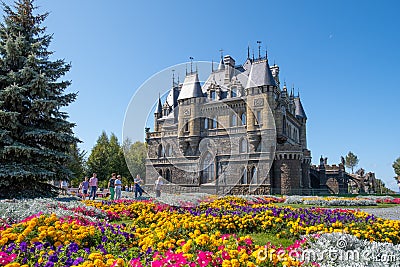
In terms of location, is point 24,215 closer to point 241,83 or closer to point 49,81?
point 49,81

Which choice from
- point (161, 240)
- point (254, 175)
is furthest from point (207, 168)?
point (161, 240)

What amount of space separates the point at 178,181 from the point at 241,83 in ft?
47.6

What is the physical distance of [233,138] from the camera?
121ft

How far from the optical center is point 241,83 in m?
38.9

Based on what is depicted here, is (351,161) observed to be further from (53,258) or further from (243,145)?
(53,258)

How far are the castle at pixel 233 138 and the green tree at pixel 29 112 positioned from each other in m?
21.5

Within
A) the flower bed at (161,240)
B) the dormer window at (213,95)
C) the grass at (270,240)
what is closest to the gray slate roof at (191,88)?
the dormer window at (213,95)

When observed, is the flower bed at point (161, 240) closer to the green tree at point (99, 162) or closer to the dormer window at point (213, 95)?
the dormer window at point (213, 95)

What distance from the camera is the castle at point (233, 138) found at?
110 ft

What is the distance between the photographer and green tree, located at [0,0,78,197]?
1545 centimetres

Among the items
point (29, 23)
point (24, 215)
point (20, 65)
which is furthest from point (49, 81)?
point (24, 215)

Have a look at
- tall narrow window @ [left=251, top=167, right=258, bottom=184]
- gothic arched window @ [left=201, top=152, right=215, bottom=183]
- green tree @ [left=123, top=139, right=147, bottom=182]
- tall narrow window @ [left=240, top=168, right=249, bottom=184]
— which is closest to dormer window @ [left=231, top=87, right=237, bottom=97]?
gothic arched window @ [left=201, top=152, right=215, bottom=183]

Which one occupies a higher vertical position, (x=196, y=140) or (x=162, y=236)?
(x=196, y=140)

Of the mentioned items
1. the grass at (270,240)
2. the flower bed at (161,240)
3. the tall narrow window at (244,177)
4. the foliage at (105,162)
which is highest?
the foliage at (105,162)
